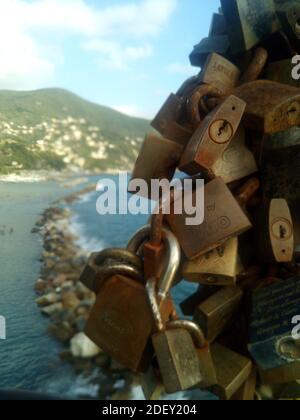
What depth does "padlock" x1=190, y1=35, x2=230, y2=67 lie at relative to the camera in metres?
1.01

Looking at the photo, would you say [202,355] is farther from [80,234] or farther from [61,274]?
[80,234]

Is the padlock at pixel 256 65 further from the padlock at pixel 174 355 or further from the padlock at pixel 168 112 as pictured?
the padlock at pixel 174 355

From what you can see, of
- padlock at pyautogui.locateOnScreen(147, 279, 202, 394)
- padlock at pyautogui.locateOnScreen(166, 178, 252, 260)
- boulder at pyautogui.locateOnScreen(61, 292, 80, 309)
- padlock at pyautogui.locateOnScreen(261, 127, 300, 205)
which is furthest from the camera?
boulder at pyautogui.locateOnScreen(61, 292, 80, 309)

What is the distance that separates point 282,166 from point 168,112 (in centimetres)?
35

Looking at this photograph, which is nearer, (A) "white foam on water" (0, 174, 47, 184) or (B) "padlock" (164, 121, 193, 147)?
(A) "white foam on water" (0, 174, 47, 184)

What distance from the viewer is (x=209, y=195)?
2.62 ft

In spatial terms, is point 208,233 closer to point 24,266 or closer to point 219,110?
point 219,110

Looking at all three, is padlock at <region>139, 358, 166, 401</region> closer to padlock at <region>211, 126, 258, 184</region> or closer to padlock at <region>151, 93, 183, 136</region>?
padlock at <region>211, 126, 258, 184</region>

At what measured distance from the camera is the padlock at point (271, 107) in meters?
0.80

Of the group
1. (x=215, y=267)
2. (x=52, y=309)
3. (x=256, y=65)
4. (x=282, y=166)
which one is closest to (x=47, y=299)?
(x=52, y=309)

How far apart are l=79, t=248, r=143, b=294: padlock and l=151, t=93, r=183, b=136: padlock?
15.2 inches

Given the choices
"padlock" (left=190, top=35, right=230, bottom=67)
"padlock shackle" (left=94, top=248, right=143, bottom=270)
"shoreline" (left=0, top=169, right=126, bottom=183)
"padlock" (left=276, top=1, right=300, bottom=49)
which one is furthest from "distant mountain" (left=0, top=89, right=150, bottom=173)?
"padlock" (left=276, top=1, right=300, bottom=49)

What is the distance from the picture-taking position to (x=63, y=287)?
1.01 m
